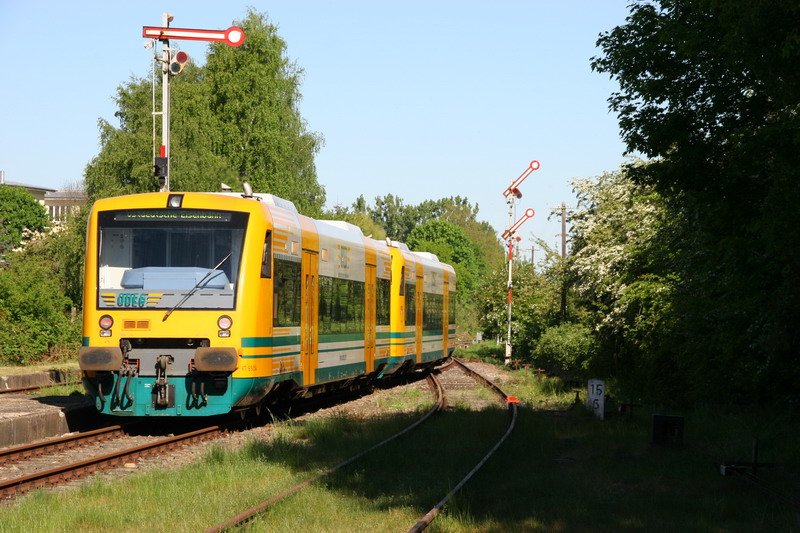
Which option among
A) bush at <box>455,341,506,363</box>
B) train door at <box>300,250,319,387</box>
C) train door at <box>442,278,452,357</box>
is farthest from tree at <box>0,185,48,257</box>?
train door at <box>300,250,319,387</box>

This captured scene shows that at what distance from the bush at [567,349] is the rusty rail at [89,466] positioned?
17738 millimetres

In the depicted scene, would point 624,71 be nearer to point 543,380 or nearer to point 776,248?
point 776,248

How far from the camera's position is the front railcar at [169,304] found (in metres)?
15.7

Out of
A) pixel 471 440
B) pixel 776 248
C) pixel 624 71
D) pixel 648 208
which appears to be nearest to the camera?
pixel 776 248

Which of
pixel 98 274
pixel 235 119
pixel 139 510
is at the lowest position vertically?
pixel 139 510

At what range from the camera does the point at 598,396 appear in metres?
18.9

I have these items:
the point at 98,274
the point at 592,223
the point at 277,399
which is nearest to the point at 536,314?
the point at 592,223

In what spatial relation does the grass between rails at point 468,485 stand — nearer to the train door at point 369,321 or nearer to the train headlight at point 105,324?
the train headlight at point 105,324

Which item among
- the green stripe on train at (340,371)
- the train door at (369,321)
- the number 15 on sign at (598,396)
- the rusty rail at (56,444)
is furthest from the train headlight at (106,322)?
the train door at (369,321)

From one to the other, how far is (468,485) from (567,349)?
2405 cm

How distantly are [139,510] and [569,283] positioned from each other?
84.9ft

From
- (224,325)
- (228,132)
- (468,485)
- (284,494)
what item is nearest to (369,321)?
(224,325)

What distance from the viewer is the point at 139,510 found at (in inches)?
394

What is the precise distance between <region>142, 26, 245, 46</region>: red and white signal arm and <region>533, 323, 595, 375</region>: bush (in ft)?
47.7
